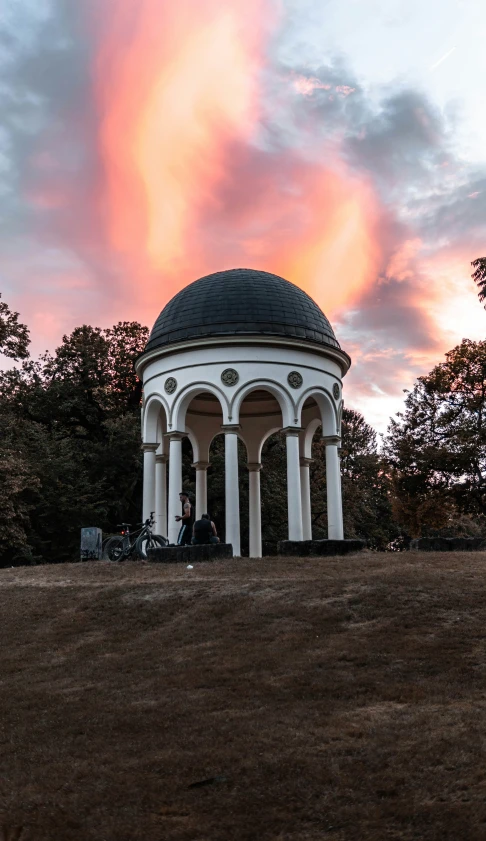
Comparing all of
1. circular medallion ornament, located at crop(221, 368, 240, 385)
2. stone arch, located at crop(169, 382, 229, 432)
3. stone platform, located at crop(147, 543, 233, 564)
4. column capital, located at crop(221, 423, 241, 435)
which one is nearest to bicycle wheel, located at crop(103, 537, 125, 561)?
stone platform, located at crop(147, 543, 233, 564)

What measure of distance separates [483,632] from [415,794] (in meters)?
5.42

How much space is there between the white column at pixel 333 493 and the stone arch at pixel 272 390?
2.07 m

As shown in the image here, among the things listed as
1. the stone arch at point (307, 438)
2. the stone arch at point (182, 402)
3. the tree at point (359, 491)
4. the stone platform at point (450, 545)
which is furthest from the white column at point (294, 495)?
the tree at point (359, 491)

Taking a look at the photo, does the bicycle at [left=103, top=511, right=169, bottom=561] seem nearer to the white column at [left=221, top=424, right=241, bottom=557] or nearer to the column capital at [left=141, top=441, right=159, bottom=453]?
the white column at [left=221, top=424, right=241, bottom=557]

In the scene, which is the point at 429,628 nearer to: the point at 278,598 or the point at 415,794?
the point at 278,598

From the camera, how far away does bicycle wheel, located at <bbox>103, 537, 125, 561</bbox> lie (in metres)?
22.3

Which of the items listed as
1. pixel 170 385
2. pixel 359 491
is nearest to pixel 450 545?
pixel 170 385

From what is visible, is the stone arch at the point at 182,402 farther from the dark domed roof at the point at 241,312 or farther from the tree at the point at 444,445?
the tree at the point at 444,445

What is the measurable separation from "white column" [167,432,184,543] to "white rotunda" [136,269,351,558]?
0.03 m

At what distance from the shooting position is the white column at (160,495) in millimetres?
27406

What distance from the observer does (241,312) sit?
25469 millimetres

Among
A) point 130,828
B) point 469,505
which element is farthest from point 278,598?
point 469,505

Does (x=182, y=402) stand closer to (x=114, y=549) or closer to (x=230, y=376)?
(x=230, y=376)

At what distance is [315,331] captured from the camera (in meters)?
26.2
